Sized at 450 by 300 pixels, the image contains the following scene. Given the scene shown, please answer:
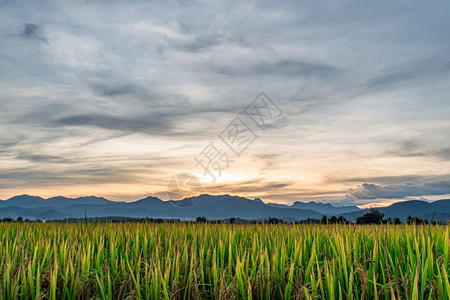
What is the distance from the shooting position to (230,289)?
4.61 metres

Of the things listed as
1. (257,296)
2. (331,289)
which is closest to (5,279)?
(257,296)

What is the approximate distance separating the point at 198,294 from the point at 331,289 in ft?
5.37

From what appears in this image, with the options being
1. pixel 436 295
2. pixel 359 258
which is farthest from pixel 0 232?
pixel 436 295

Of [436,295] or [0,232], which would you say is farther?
[0,232]

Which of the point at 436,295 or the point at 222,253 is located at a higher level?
the point at 222,253

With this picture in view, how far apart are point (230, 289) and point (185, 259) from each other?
1731 millimetres

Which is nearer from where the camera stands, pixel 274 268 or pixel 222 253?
pixel 274 268

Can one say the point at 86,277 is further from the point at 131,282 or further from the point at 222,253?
the point at 222,253

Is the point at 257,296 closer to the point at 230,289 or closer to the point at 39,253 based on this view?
the point at 230,289

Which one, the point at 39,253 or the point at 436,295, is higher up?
the point at 39,253

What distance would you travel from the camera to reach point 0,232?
1143 cm

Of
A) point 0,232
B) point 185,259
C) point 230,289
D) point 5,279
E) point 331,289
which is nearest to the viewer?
point 331,289

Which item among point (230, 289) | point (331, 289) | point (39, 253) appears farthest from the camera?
point (39, 253)

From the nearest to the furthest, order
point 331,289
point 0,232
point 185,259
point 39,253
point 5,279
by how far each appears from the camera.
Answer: point 331,289 → point 5,279 → point 185,259 → point 39,253 → point 0,232
